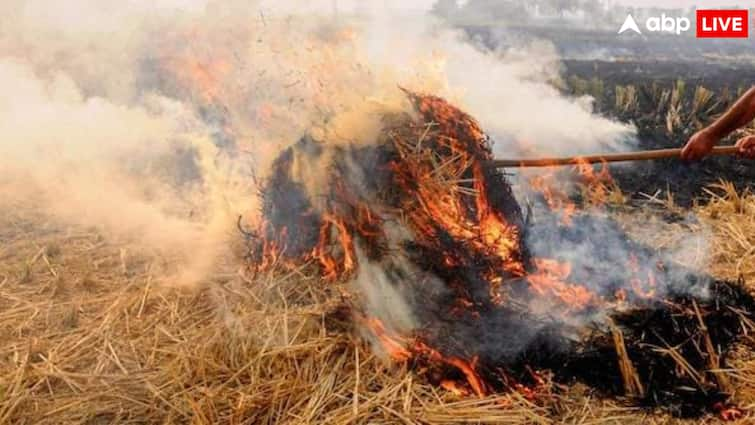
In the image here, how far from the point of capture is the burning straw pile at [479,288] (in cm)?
305

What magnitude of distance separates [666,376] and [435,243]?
1.39m

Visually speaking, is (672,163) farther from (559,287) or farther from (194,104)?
(194,104)

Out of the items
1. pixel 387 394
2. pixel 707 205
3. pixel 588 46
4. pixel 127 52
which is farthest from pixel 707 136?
pixel 588 46

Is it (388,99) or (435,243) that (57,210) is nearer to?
(388,99)

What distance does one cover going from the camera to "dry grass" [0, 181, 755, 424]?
9.55 ft

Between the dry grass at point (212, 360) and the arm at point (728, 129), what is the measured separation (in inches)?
39.8

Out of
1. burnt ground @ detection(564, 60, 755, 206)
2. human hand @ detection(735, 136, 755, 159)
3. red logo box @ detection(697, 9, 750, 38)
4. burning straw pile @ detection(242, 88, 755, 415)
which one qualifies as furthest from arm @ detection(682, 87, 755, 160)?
red logo box @ detection(697, 9, 750, 38)

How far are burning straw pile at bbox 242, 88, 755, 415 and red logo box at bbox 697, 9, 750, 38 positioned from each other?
28732 mm

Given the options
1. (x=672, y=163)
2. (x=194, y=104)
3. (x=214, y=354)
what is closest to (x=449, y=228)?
(x=214, y=354)

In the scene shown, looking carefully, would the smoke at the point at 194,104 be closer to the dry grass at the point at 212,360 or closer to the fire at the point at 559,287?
the dry grass at the point at 212,360

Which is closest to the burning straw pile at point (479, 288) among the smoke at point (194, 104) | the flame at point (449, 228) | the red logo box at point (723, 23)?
the flame at point (449, 228)

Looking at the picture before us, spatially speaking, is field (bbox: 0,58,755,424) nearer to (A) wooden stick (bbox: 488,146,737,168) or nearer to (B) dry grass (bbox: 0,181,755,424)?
(B) dry grass (bbox: 0,181,755,424)

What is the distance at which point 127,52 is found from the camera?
10.9m

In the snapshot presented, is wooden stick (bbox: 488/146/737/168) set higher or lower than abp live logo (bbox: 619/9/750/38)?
lower
